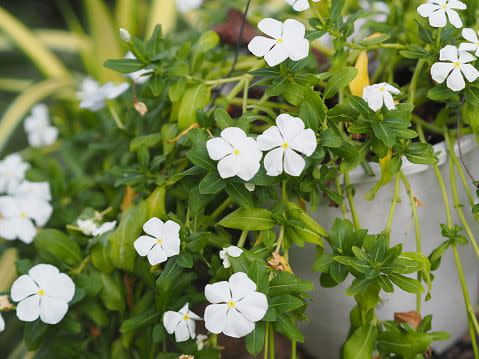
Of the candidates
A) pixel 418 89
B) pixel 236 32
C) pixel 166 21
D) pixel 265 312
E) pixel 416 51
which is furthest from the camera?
pixel 166 21

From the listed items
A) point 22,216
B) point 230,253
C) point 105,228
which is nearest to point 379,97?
point 230,253

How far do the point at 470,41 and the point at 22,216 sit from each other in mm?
576

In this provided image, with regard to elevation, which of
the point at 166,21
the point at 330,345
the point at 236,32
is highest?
the point at 236,32

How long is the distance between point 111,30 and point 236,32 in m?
0.57

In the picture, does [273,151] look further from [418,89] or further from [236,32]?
[236,32]

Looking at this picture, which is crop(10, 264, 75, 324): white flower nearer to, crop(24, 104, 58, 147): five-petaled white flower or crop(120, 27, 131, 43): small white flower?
crop(120, 27, 131, 43): small white flower

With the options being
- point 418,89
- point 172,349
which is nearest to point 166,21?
point 418,89

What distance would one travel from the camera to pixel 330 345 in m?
0.83

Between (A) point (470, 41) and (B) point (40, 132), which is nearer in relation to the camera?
(A) point (470, 41)

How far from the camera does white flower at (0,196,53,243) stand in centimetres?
78

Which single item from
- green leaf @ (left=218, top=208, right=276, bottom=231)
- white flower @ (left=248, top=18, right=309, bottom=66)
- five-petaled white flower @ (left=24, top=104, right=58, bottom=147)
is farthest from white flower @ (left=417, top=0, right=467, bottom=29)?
five-petaled white flower @ (left=24, top=104, right=58, bottom=147)

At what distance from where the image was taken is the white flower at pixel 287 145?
0.55m

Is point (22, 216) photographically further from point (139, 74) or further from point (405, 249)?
point (405, 249)

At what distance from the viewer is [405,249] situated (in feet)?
2.37
